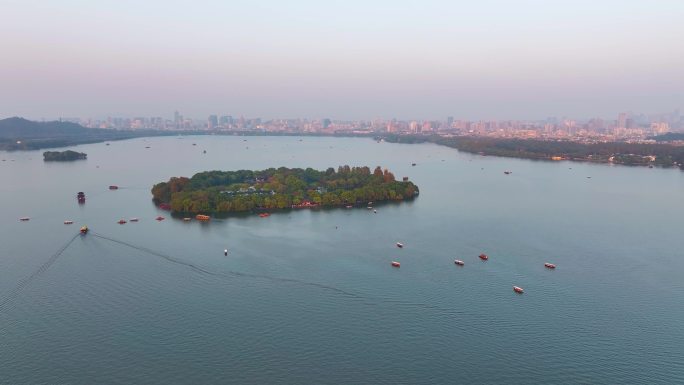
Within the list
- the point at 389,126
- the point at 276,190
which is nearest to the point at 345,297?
the point at 276,190

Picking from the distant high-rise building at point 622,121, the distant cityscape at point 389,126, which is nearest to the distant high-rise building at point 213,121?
the distant cityscape at point 389,126

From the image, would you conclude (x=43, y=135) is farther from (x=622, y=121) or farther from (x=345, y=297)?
(x=622, y=121)

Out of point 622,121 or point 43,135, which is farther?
point 622,121

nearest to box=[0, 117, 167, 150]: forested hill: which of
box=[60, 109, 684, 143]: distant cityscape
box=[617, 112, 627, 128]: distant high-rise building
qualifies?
box=[60, 109, 684, 143]: distant cityscape

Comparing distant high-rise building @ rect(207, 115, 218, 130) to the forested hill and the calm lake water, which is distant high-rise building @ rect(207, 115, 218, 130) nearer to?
the forested hill

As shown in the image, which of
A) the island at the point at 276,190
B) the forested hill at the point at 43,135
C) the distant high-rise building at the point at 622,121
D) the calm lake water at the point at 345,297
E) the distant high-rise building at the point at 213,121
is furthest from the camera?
the distant high-rise building at the point at 213,121

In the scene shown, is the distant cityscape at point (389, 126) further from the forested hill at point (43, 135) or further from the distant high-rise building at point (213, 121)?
the forested hill at point (43, 135)
